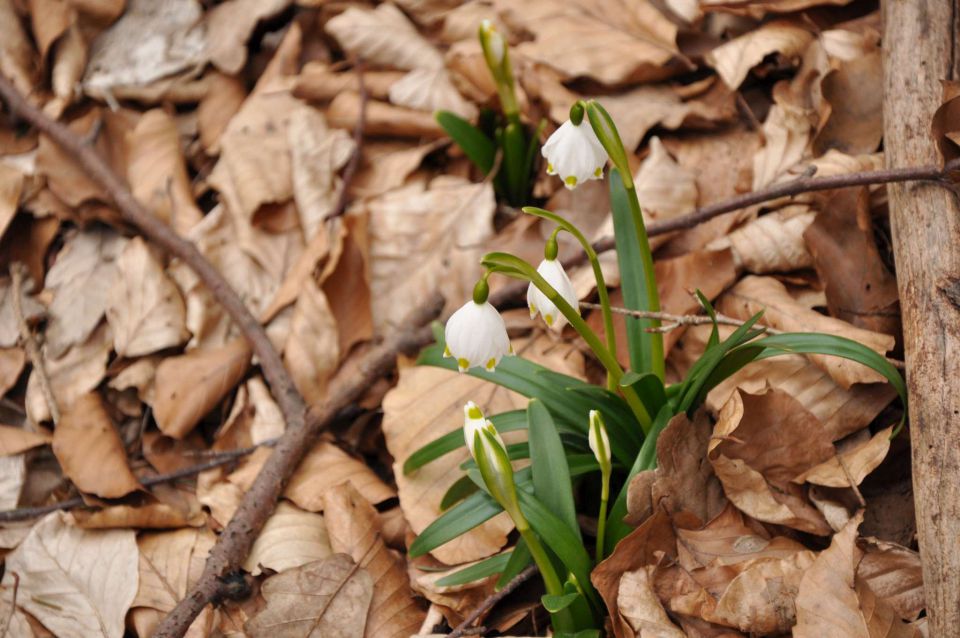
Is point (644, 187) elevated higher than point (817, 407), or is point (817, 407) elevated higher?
point (644, 187)

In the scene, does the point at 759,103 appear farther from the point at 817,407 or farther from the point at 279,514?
the point at 279,514

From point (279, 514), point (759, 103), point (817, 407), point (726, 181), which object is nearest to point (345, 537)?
point (279, 514)

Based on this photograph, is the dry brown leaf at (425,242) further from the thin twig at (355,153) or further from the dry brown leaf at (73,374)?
the dry brown leaf at (73,374)

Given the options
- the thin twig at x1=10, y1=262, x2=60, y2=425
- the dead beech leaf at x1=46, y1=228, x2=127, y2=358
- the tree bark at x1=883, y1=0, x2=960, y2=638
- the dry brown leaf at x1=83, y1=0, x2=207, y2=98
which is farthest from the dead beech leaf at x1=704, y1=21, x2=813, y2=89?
the thin twig at x1=10, y1=262, x2=60, y2=425

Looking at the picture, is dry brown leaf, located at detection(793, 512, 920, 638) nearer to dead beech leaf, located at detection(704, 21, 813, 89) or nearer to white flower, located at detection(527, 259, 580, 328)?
white flower, located at detection(527, 259, 580, 328)

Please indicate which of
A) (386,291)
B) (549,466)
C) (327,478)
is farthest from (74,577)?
(549,466)

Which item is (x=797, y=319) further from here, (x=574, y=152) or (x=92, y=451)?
(x=92, y=451)
